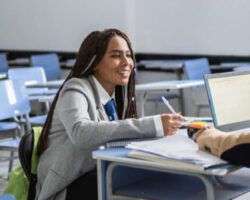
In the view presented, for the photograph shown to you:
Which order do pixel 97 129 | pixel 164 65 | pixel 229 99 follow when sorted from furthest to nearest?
pixel 164 65, pixel 229 99, pixel 97 129

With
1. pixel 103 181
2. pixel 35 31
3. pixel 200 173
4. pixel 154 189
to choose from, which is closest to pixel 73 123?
pixel 103 181

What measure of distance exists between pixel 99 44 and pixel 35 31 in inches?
223

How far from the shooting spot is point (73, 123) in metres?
2.31

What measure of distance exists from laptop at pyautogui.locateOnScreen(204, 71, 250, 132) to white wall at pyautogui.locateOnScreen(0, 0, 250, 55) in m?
Answer: 3.73

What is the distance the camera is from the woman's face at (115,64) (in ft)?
8.32

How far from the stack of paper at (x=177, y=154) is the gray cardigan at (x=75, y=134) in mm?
117

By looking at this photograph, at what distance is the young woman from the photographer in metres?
2.28

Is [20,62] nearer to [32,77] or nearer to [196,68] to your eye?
[32,77]

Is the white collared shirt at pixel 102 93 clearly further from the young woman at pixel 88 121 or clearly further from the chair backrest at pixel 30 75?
the chair backrest at pixel 30 75

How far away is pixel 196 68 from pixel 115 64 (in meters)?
3.54

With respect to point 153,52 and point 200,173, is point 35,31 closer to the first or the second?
point 153,52

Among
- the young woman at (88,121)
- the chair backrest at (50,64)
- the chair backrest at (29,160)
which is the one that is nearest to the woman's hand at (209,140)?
the young woman at (88,121)

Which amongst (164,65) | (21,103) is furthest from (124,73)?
(164,65)

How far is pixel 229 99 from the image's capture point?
2377mm
